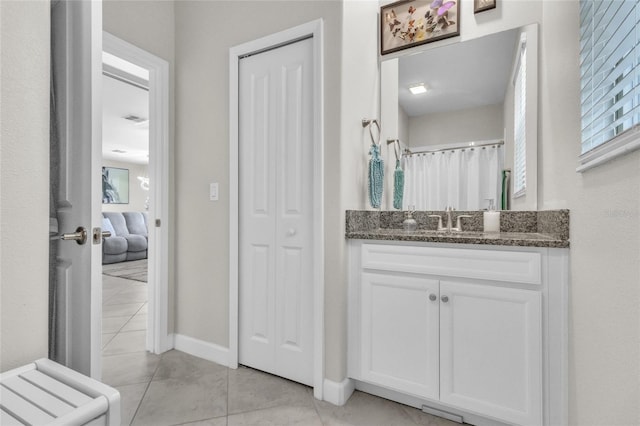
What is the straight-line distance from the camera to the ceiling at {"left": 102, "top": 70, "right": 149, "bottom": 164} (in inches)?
162

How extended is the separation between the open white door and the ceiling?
6.66ft

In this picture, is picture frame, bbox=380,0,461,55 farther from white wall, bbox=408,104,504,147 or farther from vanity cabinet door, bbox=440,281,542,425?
vanity cabinet door, bbox=440,281,542,425

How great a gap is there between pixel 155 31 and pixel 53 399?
89.8 inches

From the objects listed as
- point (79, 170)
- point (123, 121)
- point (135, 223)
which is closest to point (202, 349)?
point (79, 170)

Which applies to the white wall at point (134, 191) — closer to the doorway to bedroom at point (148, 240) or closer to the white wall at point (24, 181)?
the doorway to bedroom at point (148, 240)

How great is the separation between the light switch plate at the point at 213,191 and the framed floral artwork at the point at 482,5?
6.22 feet

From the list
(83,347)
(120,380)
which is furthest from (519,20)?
(120,380)

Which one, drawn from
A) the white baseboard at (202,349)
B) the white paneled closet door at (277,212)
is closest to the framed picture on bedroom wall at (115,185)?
the white baseboard at (202,349)

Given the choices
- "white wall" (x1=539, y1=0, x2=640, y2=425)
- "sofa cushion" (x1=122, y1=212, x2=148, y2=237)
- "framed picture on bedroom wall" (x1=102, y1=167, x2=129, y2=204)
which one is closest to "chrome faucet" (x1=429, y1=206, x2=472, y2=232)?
"white wall" (x1=539, y1=0, x2=640, y2=425)

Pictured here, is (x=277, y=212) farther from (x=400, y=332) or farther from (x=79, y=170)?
(x=79, y=170)

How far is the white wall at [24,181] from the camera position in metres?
0.76

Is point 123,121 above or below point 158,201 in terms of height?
above

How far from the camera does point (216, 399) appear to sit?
5.48 feet

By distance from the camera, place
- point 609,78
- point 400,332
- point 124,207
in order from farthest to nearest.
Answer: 1. point 124,207
2. point 400,332
3. point 609,78
